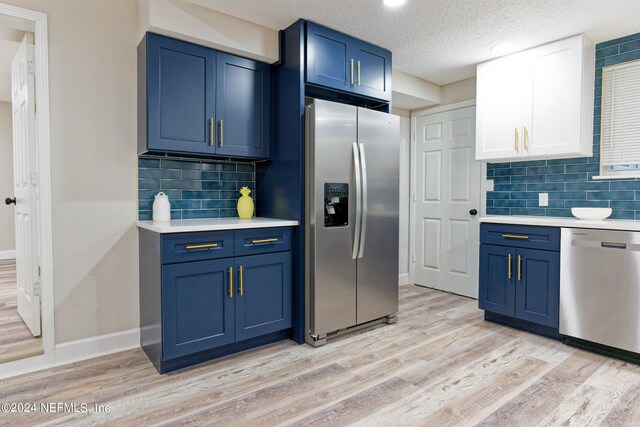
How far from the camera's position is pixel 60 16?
2.39 meters

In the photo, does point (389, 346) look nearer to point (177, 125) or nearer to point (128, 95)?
point (177, 125)

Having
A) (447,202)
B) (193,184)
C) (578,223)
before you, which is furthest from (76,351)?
(447,202)

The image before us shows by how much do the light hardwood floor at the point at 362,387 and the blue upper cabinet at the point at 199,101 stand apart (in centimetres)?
149

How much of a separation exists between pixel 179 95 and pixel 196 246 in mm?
1058

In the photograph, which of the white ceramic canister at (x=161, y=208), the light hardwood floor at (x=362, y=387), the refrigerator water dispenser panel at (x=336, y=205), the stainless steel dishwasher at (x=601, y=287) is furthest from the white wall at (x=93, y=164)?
the stainless steel dishwasher at (x=601, y=287)

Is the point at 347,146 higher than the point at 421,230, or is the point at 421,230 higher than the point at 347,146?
the point at 347,146

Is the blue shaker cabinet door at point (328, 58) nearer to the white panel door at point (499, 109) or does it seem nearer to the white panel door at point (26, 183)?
the white panel door at point (499, 109)

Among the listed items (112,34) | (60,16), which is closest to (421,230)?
(112,34)

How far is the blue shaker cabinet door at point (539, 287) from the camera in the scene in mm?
2830

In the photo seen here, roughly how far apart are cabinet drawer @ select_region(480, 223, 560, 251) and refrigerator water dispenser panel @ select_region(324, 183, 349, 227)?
130cm

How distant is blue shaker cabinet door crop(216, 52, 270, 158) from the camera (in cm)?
274

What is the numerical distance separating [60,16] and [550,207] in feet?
13.5

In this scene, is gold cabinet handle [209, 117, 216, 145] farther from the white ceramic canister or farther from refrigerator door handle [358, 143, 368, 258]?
refrigerator door handle [358, 143, 368, 258]

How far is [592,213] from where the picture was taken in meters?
2.94
